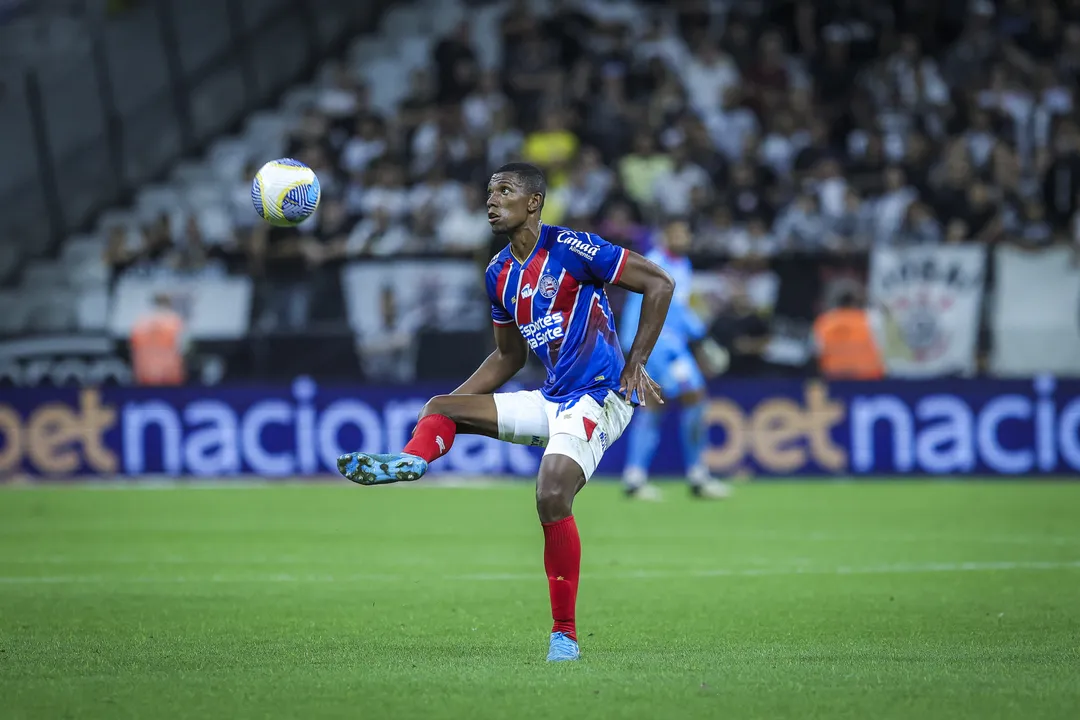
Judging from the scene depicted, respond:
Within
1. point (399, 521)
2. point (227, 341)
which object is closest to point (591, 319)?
point (399, 521)

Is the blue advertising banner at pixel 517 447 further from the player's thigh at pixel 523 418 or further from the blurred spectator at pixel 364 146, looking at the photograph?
the player's thigh at pixel 523 418

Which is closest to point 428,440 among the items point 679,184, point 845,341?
point 845,341

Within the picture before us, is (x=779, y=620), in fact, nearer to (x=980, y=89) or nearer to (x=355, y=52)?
(x=980, y=89)

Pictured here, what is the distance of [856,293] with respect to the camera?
60.2 ft

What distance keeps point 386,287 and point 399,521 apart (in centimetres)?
476

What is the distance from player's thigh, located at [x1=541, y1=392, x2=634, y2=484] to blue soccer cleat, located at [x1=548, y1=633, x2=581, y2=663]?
755 millimetres

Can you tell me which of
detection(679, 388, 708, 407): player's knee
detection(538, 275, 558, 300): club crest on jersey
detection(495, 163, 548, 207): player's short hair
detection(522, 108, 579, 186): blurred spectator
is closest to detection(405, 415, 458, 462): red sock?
detection(538, 275, 558, 300): club crest on jersey

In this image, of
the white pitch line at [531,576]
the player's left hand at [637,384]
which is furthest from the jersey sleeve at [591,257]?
the white pitch line at [531,576]

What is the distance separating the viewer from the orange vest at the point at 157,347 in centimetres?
1931

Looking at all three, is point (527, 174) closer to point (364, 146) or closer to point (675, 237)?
point (675, 237)

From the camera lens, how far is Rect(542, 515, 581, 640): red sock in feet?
23.3

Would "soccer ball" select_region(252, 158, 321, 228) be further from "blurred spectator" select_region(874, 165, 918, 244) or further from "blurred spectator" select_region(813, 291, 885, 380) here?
"blurred spectator" select_region(874, 165, 918, 244)

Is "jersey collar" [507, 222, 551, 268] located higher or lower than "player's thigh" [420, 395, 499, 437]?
higher

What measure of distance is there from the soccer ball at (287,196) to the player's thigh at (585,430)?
2031mm
